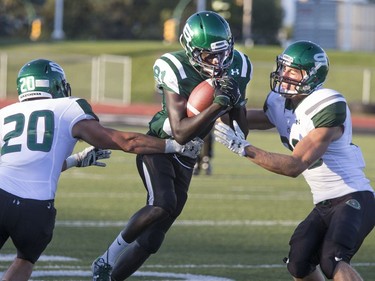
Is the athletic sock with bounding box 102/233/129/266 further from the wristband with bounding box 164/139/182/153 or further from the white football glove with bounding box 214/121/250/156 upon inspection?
the white football glove with bounding box 214/121/250/156

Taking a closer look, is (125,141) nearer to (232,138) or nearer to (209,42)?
(232,138)

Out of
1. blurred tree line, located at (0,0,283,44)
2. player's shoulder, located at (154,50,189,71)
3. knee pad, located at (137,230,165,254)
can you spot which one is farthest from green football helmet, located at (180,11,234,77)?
blurred tree line, located at (0,0,283,44)

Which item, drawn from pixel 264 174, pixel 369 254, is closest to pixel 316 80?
pixel 369 254

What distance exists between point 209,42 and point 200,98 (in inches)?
13.3

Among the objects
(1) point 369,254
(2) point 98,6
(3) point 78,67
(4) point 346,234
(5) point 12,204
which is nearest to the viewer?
(5) point 12,204

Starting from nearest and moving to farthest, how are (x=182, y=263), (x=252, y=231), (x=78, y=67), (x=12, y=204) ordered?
(x=12, y=204)
(x=182, y=263)
(x=252, y=231)
(x=78, y=67)

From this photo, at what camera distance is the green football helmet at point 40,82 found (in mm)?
5910

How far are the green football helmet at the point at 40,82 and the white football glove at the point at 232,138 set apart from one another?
35.2 inches

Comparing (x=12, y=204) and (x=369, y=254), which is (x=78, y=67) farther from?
(x=12, y=204)

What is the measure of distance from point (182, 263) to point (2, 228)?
2699mm

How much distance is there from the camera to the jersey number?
5.68 metres

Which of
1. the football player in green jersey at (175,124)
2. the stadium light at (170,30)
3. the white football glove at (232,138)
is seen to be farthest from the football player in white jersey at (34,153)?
the stadium light at (170,30)

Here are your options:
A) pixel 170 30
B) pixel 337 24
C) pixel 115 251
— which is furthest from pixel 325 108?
pixel 170 30

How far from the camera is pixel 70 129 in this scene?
575cm
